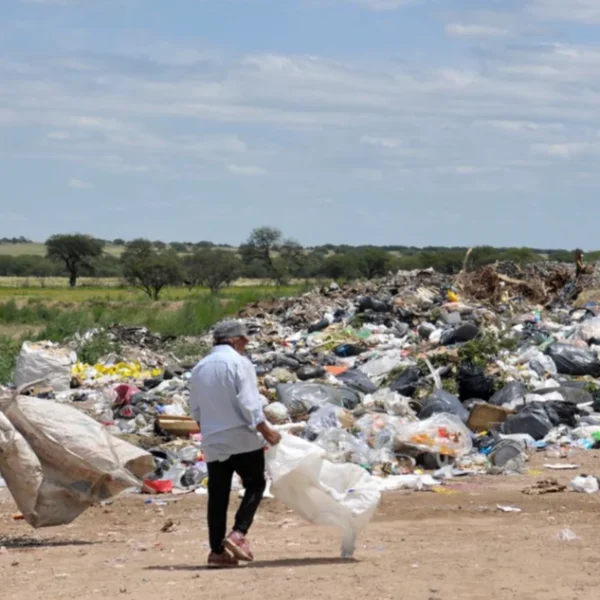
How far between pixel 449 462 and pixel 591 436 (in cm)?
163

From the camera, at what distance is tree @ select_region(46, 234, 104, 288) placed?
79625mm

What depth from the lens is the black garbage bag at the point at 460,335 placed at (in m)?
15.6

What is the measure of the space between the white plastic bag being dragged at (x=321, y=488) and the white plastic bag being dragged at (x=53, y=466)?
1459mm

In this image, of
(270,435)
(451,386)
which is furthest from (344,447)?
(270,435)

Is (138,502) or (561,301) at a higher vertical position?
(561,301)

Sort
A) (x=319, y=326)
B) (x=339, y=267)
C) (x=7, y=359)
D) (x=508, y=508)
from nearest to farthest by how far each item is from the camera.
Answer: (x=508, y=508) < (x=7, y=359) < (x=319, y=326) < (x=339, y=267)

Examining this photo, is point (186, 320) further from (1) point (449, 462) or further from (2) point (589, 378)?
(1) point (449, 462)

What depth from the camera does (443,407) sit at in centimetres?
1214

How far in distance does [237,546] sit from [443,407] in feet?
19.5

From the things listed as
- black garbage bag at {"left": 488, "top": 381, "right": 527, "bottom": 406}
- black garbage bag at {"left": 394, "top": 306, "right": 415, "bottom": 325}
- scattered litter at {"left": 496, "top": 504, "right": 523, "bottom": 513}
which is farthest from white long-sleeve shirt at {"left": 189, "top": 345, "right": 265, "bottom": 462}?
black garbage bag at {"left": 394, "top": 306, "right": 415, "bottom": 325}

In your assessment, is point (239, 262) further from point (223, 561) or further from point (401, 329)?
point (223, 561)

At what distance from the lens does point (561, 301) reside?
20031 millimetres

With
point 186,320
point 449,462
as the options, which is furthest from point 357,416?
point 186,320

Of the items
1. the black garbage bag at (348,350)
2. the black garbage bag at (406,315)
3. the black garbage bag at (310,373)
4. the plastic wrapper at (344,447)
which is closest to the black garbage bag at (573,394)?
the plastic wrapper at (344,447)
